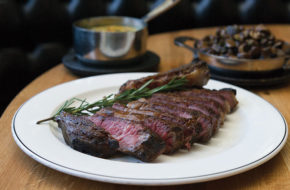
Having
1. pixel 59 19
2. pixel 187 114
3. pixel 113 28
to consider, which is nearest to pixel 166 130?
pixel 187 114

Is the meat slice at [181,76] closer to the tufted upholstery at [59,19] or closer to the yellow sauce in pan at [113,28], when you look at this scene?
the yellow sauce in pan at [113,28]

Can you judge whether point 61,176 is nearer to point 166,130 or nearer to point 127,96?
point 166,130

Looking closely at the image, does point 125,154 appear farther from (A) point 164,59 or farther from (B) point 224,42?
(A) point 164,59

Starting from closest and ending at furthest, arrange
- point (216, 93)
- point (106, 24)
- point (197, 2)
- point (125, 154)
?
point (125, 154), point (216, 93), point (106, 24), point (197, 2)

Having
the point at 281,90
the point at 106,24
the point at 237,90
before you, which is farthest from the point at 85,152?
the point at 106,24

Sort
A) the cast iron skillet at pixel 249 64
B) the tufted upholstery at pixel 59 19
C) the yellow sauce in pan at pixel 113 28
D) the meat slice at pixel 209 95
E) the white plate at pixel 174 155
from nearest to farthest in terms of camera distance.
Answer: the white plate at pixel 174 155 < the meat slice at pixel 209 95 < the cast iron skillet at pixel 249 64 < the yellow sauce in pan at pixel 113 28 < the tufted upholstery at pixel 59 19

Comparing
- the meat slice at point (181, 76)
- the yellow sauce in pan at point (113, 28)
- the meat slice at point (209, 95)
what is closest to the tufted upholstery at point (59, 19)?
the yellow sauce in pan at point (113, 28)
